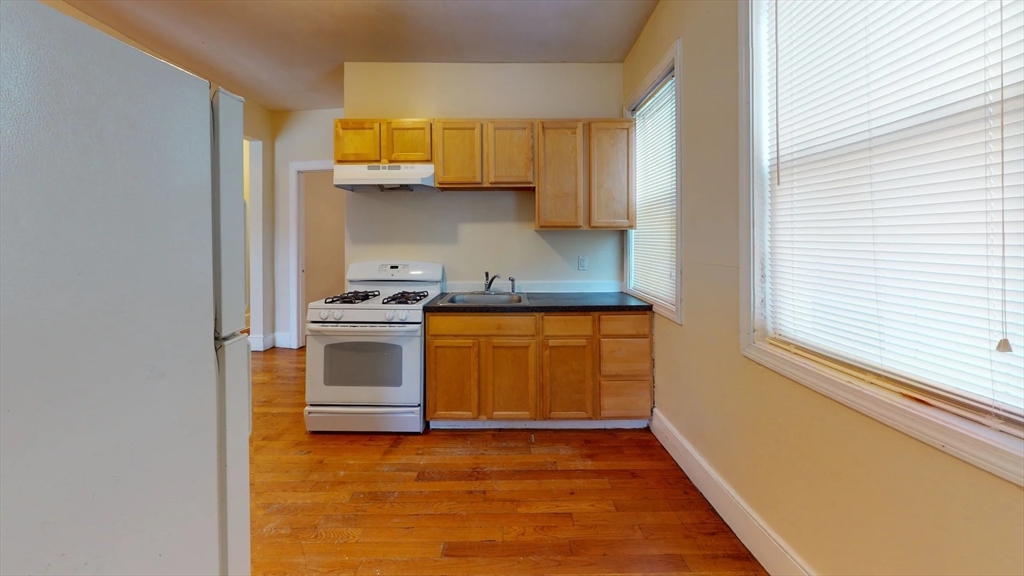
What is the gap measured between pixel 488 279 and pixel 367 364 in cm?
116

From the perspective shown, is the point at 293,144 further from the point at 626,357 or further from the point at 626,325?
the point at 626,357

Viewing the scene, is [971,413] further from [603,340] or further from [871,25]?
[603,340]

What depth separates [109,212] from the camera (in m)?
0.55

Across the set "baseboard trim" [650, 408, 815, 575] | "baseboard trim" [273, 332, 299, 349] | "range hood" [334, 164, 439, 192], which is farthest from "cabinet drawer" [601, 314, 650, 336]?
"baseboard trim" [273, 332, 299, 349]

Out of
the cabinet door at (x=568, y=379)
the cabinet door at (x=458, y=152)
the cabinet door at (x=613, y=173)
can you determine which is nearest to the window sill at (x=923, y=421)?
the cabinet door at (x=568, y=379)

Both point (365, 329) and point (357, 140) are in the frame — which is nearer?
point (365, 329)

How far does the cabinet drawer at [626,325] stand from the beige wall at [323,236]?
3.44m

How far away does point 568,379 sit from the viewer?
258 cm

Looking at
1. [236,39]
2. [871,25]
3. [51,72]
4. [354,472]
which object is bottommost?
[354,472]

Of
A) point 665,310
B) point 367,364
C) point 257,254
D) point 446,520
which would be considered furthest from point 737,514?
point 257,254

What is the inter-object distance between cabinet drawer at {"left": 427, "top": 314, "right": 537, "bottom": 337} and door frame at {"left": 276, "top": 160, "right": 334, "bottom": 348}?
269 centimetres

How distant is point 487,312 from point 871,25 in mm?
2103

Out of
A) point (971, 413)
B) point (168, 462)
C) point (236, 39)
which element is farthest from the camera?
point (236, 39)

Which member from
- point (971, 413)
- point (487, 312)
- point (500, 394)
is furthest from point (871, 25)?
point (500, 394)
